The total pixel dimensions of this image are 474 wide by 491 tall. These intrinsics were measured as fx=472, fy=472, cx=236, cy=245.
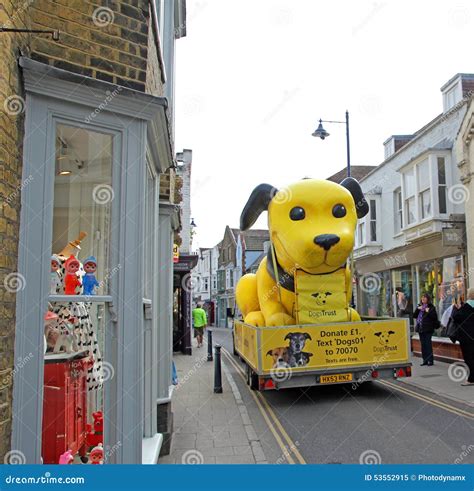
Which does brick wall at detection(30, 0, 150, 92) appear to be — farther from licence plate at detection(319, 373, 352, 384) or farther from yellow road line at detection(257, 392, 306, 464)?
licence plate at detection(319, 373, 352, 384)

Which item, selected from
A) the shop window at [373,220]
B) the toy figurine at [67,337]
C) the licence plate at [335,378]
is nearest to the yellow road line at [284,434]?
the licence plate at [335,378]

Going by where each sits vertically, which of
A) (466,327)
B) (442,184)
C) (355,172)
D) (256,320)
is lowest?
(466,327)

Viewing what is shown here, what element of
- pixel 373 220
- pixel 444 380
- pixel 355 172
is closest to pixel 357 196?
pixel 444 380

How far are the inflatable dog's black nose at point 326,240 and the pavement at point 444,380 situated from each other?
341 centimetres

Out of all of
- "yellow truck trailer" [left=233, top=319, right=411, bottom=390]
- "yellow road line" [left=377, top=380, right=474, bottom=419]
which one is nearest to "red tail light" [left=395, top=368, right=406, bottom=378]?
"yellow truck trailer" [left=233, top=319, right=411, bottom=390]

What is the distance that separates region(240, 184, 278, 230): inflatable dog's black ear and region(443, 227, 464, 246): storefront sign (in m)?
7.20

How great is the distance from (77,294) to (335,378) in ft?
17.4

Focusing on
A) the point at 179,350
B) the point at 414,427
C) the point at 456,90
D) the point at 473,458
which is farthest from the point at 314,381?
the point at 456,90

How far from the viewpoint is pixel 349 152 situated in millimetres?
17062

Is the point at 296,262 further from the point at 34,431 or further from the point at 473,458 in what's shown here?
the point at 34,431

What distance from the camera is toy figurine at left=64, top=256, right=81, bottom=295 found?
350 centimetres

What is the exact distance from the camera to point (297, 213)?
8.02 metres

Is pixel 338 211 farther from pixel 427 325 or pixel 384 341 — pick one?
pixel 427 325

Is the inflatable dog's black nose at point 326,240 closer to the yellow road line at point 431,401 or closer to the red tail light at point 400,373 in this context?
the red tail light at point 400,373
